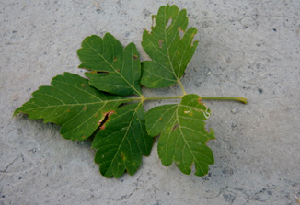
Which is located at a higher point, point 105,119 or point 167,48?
point 167,48

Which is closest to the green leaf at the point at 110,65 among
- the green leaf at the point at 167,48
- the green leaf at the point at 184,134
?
the green leaf at the point at 167,48

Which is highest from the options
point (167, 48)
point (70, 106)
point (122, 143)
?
point (167, 48)

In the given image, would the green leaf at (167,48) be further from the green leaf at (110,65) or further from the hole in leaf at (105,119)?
the hole in leaf at (105,119)

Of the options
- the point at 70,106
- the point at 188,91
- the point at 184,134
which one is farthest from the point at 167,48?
the point at 70,106

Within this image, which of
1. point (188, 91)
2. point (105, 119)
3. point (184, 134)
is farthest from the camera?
point (188, 91)

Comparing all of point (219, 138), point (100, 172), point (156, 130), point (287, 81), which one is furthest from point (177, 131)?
point (287, 81)

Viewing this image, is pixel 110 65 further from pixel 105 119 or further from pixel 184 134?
pixel 184 134

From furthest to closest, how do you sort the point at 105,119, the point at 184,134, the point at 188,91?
the point at 188,91 < the point at 105,119 < the point at 184,134

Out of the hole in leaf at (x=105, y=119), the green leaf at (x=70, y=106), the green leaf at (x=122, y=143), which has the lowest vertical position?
the green leaf at (x=122, y=143)
